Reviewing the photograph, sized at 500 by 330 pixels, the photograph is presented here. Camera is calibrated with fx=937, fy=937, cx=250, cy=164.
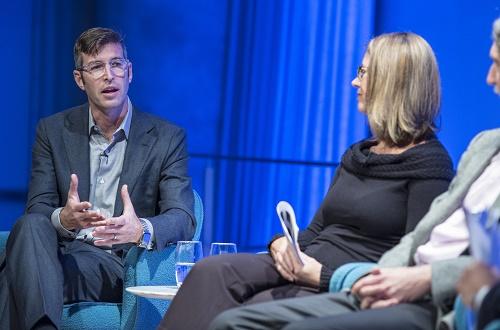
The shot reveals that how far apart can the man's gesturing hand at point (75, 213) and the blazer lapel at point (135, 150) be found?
26cm

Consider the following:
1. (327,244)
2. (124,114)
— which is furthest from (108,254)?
(327,244)

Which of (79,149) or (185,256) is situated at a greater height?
(79,149)

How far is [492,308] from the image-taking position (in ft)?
5.08

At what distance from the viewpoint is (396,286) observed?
2.02m

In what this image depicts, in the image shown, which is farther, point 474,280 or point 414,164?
point 414,164

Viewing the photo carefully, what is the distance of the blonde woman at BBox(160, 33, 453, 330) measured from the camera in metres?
2.36

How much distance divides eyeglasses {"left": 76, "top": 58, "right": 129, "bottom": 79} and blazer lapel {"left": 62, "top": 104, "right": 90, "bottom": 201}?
18 cm

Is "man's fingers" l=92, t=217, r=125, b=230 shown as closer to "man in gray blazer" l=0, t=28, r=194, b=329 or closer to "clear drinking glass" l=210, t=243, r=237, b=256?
"man in gray blazer" l=0, t=28, r=194, b=329

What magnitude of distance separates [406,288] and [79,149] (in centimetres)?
187

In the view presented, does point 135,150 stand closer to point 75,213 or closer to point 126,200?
point 126,200

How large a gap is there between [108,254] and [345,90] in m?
1.73

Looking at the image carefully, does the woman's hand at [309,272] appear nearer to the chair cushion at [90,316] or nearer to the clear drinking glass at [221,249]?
the clear drinking glass at [221,249]

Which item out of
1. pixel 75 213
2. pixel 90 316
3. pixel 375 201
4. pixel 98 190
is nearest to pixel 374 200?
pixel 375 201

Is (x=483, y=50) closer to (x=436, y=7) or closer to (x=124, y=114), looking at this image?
(x=436, y=7)
